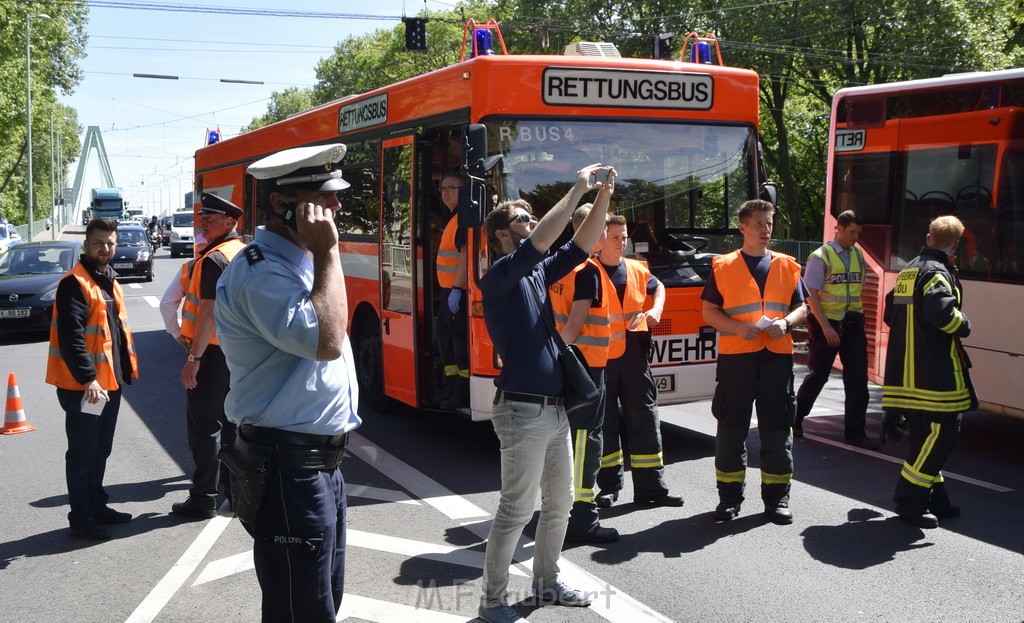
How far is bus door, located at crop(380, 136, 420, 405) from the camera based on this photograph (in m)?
8.30

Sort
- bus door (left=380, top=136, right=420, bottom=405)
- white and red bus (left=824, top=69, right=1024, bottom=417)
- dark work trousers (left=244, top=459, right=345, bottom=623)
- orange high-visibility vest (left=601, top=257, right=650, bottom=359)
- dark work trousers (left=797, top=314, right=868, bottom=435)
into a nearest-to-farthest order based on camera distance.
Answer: dark work trousers (left=244, top=459, right=345, bottom=623)
orange high-visibility vest (left=601, top=257, right=650, bottom=359)
white and red bus (left=824, top=69, right=1024, bottom=417)
dark work trousers (left=797, top=314, right=868, bottom=435)
bus door (left=380, top=136, right=420, bottom=405)

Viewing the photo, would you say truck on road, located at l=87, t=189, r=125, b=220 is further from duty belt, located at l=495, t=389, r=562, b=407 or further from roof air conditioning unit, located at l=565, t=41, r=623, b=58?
duty belt, located at l=495, t=389, r=562, b=407

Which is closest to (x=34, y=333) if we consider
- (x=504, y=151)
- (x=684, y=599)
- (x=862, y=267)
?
(x=504, y=151)

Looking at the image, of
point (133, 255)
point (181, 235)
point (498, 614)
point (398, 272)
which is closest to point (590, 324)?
point (498, 614)

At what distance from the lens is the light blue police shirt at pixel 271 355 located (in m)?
2.92

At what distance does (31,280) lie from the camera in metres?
16.7

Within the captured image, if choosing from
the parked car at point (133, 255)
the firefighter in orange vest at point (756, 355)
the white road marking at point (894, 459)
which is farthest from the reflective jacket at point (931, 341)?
the parked car at point (133, 255)

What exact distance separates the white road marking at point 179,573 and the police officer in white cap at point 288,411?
1962 millimetres

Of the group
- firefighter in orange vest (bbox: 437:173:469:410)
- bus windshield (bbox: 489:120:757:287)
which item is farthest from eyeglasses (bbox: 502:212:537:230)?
firefighter in orange vest (bbox: 437:173:469:410)

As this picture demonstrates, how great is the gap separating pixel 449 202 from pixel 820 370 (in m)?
3.31

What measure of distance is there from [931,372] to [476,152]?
10.4 ft

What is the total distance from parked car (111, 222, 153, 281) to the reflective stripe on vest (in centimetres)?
2422

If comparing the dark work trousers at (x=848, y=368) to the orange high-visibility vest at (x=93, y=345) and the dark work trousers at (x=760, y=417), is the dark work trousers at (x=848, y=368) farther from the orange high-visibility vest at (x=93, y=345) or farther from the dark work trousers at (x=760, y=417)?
the orange high-visibility vest at (x=93, y=345)

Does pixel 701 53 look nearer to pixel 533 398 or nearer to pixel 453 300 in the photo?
pixel 453 300
